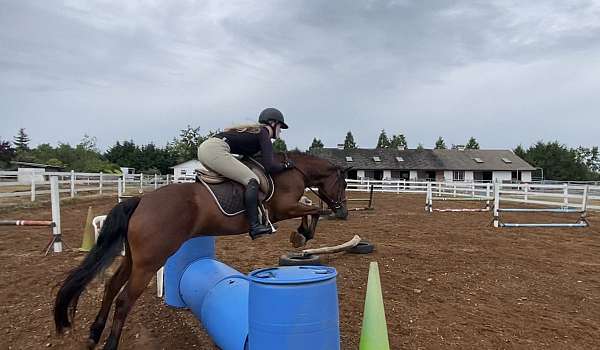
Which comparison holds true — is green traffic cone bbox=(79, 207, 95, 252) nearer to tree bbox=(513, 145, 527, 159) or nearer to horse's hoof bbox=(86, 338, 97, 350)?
horse's hoof bbox=(86, 338, 97, 350)

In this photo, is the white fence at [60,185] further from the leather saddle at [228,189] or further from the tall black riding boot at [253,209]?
the tall black riding boot at [253,209]

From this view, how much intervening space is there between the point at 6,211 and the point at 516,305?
15017mm

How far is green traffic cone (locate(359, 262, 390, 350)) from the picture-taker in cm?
280

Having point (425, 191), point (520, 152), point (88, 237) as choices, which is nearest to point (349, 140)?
Result: point (520, 152)

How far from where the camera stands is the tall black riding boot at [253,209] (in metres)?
4.12

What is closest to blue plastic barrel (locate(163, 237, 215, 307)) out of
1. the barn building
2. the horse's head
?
the horse's head

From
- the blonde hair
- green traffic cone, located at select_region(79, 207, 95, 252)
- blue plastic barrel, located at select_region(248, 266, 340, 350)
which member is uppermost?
the blonde hair

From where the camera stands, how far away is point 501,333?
395cm

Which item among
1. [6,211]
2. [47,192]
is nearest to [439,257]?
[6,211]

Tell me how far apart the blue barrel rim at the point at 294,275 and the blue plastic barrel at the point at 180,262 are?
2467 mm

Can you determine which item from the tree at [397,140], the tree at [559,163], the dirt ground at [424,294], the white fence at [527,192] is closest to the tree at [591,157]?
the tree at [559,163]

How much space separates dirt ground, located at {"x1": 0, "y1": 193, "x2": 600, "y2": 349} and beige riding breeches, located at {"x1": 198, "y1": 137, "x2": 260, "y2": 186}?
1603mm

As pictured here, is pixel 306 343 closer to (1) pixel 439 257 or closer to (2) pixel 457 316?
(2) pixel 457 316

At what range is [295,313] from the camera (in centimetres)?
234
